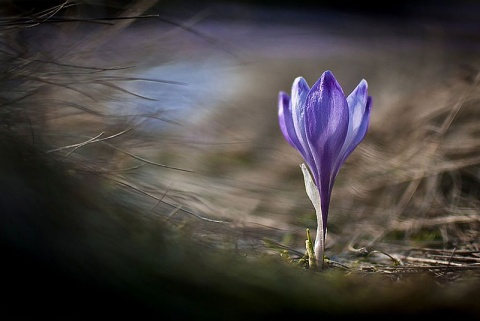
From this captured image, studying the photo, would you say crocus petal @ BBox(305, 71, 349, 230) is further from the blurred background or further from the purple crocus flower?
the blurred background

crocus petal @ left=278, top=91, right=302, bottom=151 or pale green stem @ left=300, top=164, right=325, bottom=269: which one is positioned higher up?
crocus petal @ left=278, top=91, right=302, bottom=151

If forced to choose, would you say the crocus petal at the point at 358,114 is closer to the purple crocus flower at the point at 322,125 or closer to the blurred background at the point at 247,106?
the purple crocus flower at the point at 322,125

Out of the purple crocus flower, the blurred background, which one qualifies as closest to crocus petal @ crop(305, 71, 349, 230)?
the purple crocus flower

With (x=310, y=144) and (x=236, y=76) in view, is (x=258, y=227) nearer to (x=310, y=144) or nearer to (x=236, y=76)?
(x=310, y=144)

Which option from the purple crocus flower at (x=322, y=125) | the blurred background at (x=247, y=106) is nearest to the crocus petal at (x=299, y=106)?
the purple crocus flower at (x=322, y=125)

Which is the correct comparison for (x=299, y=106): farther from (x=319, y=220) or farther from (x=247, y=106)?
(x=247, y=106)
